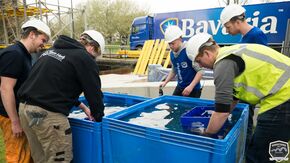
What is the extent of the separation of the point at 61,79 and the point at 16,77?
57cm

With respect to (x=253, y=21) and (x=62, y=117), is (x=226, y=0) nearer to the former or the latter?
(x=253, y=21)

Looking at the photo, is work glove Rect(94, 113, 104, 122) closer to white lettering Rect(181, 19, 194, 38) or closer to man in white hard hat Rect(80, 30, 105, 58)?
man in white hard hat Rect(80, 30, 105, 58)

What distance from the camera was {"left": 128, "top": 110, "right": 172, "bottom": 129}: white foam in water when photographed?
2.15 m

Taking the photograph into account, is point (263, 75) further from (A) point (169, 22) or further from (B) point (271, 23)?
(A) point (169, 22)

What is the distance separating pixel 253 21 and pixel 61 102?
41.7 feet

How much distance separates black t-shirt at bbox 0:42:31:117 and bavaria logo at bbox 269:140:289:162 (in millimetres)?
2176

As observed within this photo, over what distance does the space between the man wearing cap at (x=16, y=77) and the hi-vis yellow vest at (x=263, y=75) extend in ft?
5.52

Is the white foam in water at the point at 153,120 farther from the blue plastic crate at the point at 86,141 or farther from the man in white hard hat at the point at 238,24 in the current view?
the man in white hard hat at the point at 238,24

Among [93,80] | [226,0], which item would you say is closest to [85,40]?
[93,80]

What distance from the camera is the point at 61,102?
6.32ft

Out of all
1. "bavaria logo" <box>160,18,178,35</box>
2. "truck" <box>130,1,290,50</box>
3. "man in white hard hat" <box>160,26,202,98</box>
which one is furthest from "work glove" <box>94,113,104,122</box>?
"bavaria logo" <box>160,18,178,35</box>

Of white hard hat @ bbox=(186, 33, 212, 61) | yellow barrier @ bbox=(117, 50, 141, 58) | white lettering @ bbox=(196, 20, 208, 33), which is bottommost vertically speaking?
yellow barrier @ bbox=(117, 50, 141, 58)

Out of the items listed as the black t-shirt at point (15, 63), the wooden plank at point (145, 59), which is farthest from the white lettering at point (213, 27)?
the black t-shirt at point (15, 63)

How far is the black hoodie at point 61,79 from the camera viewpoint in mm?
1883
